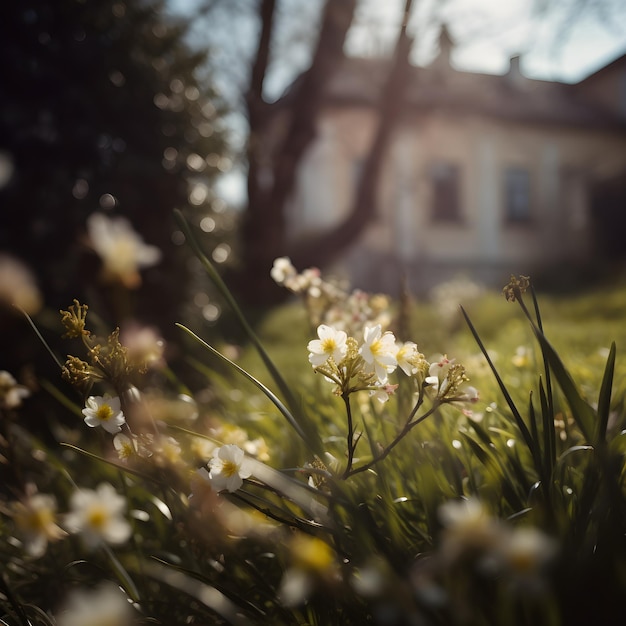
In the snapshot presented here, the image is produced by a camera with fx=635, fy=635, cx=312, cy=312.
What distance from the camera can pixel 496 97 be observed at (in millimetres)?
17406

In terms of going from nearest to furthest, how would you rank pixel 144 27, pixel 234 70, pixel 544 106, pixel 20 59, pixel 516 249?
pixel 20 59 < pixel 144 27 < pixel 234 70 < pixel 516 249 < pixel 544 106

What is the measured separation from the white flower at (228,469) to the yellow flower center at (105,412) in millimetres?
223

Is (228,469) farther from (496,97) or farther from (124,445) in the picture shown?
(496,97)

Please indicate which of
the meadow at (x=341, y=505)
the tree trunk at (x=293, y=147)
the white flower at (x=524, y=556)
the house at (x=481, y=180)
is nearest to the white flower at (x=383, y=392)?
the meadow at (x=341, y=505)

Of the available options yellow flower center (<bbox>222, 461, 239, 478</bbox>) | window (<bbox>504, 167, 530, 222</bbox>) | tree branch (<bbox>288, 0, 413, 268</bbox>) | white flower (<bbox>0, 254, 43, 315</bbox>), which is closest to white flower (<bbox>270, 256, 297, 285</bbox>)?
white flower (<bbox>0, 254, 43, 315</bbox>)

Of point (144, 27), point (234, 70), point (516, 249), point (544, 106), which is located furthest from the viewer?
point (544, 106)

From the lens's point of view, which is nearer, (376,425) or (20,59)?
(376,425)

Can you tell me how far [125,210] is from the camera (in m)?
4.28

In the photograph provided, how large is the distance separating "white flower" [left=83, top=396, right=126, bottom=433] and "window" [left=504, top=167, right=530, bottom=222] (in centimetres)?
1714

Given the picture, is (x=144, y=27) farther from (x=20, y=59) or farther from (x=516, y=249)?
(x=516, y=249)

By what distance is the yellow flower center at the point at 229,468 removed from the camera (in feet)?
3.13

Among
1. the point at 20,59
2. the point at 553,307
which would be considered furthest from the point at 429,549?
the point at 553,307

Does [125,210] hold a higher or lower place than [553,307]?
lower

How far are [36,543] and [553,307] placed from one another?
23.9 feet
